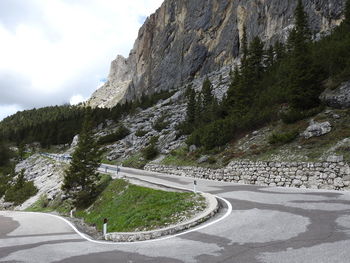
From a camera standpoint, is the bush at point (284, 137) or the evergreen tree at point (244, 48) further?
the evergreen tree at point (244, 48)

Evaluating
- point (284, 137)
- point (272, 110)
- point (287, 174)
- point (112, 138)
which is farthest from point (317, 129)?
point (112, 138)

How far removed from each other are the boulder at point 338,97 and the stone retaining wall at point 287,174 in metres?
7.44

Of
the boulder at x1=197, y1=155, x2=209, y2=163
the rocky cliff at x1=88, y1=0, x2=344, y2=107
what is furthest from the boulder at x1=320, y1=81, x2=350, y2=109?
the rocky cliff at x1=88, y1=0, x2=344, y2=107

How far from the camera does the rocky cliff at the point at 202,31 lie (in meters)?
70.4

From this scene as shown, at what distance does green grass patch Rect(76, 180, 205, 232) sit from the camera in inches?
448

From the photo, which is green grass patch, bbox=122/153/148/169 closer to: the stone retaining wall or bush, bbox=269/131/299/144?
the stone retaining wall

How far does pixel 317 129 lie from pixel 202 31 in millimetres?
93440

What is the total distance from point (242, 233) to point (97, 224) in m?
11.6

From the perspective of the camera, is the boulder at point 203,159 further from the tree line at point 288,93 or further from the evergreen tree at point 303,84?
the evergreen tree at point 303,84

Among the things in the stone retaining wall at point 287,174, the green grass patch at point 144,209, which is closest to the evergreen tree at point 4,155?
the green grass patch at point 144,209

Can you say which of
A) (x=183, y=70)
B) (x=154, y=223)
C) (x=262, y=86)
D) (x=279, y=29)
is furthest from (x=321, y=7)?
(x=154, y=223)

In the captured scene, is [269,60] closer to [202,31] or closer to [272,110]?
[272,110]

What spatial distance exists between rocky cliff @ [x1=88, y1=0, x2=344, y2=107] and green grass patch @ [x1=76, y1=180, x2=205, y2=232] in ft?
208

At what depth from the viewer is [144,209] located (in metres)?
13.8
